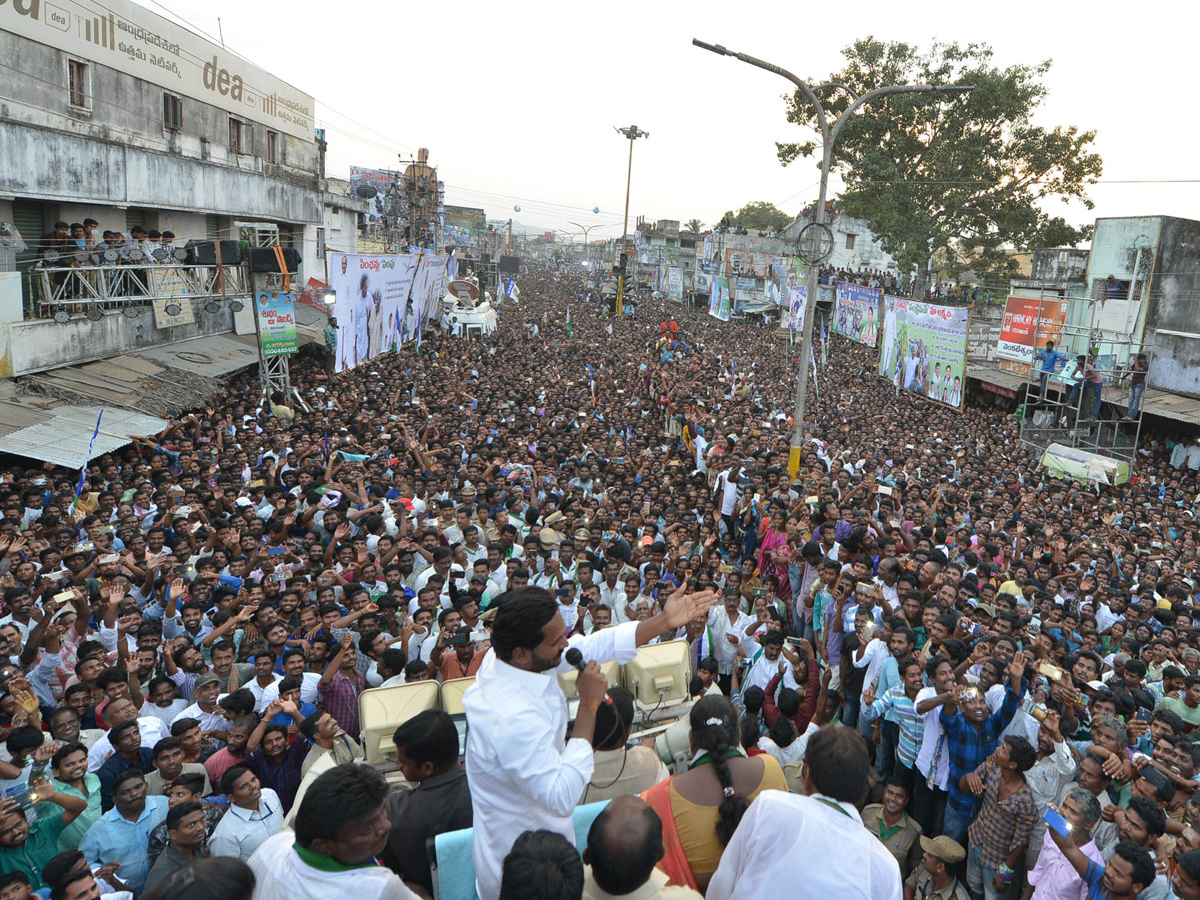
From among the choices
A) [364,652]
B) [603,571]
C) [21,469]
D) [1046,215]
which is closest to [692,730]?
[364,652]

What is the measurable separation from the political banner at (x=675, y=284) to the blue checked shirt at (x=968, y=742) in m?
53.9

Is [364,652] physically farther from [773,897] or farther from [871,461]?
[871,461]

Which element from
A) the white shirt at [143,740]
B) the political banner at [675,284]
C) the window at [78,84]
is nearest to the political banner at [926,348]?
the white shirt at [143,740]

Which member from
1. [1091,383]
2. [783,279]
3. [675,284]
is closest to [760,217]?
[675,284]

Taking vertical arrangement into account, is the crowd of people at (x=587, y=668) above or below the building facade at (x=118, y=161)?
below

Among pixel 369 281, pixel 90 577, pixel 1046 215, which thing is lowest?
pixel 90 577

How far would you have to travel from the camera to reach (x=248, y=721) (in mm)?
4109

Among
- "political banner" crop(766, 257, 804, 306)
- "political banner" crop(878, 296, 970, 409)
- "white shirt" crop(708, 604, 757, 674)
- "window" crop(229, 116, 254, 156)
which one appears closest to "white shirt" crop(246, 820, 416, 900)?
"white shirt" crop(708, 604, 757, 674)

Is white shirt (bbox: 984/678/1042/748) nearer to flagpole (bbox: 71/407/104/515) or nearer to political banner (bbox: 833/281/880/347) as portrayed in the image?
flagpole (bbox: 71/407/104/515)

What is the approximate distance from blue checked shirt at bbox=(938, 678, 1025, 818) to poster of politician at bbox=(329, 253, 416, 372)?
15370mm

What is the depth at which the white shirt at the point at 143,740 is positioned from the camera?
405 centimetres

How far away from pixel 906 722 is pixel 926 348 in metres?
17.2

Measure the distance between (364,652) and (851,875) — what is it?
3.89 m

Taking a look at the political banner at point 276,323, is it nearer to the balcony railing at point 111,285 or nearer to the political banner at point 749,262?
the balcony railing at point 111,285
